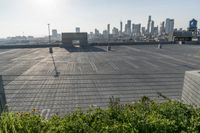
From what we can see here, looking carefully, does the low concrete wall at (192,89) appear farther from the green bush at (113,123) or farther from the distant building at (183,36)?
the distant building at (183,36)

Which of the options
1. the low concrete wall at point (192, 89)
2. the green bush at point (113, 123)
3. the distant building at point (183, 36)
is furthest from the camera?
the distant building at point (183, 36)

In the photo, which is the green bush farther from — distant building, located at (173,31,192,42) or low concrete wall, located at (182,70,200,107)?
distant building, located at (173,31,192,42)

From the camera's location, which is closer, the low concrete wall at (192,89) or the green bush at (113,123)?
the green bush at (113,123)

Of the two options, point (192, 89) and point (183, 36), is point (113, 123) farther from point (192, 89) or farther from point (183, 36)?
point (183, 36)

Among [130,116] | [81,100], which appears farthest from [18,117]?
[81,100]

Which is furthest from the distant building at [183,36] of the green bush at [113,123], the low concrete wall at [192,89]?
the green bush at [113,123]

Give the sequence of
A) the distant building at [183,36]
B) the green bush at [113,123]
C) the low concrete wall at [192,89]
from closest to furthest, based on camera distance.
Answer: the green bush at [113,123] < the low concrete wall at [192,89] < the distant building at [183,36]
